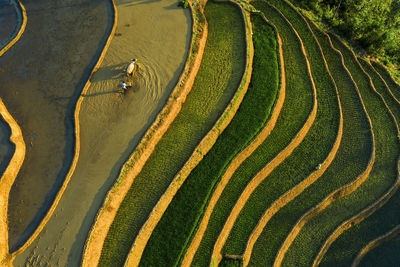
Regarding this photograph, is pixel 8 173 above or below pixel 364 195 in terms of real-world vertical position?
below

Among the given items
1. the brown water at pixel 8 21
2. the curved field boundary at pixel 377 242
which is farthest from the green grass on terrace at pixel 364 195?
the brown water at pixel 8 21

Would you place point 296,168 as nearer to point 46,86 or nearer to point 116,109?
point 116,109

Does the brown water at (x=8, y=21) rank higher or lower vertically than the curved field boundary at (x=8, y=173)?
higher

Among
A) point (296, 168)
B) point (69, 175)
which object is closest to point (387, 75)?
point (296, 168)

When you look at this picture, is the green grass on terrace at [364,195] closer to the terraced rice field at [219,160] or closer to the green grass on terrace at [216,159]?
the terraced rice field at [219,160]

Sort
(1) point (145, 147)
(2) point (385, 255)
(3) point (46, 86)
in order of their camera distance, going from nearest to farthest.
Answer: (2) point (385, 255) → (1) point (145, 147) → (3) point (46, 86)

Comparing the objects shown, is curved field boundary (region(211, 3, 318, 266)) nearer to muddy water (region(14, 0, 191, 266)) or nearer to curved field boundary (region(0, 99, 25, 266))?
muddy water (region(14, 0, 191, 266))

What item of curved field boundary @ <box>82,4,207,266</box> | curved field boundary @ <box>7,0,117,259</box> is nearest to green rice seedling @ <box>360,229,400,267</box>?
curved field boundary @ <box>82,4,207,266</box>

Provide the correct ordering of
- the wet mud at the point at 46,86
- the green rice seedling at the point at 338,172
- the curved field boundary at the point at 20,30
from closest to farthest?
the wet mud at the point at 46,86 → the green rice seedling at the point at 338,172 → the curved field boundary at the point at 20,30
